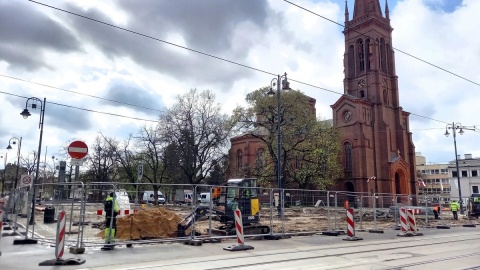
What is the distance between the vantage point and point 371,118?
2271 inches

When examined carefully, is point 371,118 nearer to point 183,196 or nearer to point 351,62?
point 351,62

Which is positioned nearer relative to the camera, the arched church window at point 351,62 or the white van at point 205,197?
the white van at point 205,197

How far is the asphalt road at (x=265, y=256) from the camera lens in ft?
28.6

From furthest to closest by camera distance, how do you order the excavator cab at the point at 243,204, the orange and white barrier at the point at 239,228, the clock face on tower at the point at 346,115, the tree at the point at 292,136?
the clock face on tower at the point at 346,115, the tree at the point at 292,136, the excavator cab at the point at 243,204, the orange and white barrier at the point at 239,228

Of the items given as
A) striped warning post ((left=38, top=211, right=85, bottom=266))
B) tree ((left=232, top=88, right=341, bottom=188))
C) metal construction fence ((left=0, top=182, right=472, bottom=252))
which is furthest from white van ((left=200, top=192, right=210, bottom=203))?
tree ((left=232, top=88, right=341, bottom=188))

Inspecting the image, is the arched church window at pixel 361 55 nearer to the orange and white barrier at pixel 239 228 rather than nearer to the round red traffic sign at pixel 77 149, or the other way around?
the orange and white barrier at pixel 239 228

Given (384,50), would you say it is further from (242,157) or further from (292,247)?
(292,247)

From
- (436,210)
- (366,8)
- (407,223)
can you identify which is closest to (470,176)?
(366,8)

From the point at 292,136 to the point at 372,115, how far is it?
21041 mm

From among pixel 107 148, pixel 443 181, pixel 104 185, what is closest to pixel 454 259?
pixel 104 185

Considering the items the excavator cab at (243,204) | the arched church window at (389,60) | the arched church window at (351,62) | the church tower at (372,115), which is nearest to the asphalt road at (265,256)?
the excavator cab at (243,204)

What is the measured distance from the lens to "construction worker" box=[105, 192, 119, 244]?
1124 cm

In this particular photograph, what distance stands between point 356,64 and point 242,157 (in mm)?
25129

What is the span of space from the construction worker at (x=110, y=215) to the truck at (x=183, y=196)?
2510 mm
